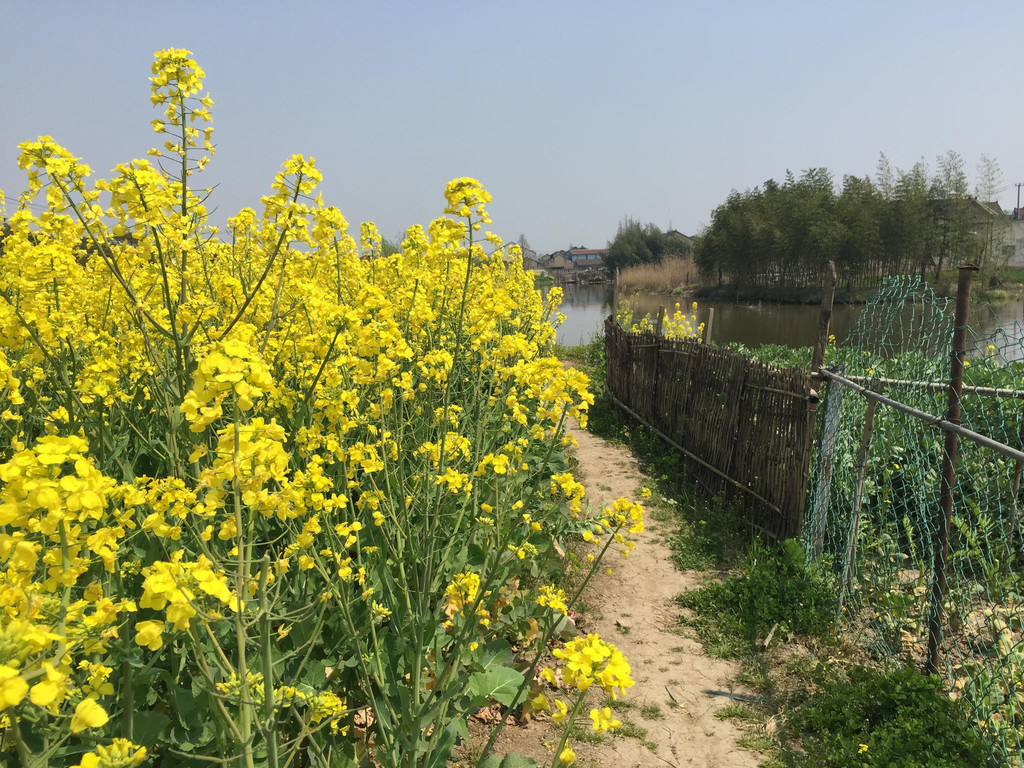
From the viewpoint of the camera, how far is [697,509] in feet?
18.6

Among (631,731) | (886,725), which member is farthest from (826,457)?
(631,731)

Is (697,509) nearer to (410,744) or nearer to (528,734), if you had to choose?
(528,734)

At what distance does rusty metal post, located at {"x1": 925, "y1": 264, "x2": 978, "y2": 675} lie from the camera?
116 inches

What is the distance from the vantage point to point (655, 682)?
3.45 m

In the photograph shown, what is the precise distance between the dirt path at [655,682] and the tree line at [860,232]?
37377 millimetres

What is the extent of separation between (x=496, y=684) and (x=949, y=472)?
7.15 feet

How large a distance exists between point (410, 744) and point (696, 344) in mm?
5403

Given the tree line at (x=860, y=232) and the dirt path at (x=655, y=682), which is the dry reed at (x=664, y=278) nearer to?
the tree line at (x=860, y=232)

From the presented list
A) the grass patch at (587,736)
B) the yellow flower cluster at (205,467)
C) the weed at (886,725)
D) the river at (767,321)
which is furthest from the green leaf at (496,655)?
the river at (767,321)

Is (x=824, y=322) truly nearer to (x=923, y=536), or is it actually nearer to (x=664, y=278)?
(x=923, y=536)

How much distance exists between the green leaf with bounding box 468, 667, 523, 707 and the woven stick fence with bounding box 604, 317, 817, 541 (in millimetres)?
2633

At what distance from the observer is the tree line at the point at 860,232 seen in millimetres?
38000

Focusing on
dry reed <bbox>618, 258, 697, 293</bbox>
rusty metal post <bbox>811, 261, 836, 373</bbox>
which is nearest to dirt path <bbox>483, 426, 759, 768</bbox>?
rusty metal post <bbox>811, 261, 836, 373</bbox>

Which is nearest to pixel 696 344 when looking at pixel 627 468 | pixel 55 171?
pixel 627 468
